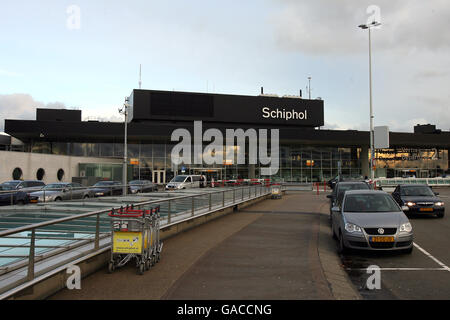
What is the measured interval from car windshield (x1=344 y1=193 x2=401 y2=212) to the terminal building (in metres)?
34.5

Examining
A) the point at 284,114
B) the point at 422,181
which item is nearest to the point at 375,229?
the point at 422,181

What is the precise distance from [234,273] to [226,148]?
156 ft

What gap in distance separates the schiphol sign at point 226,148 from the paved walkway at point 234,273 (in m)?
38.3

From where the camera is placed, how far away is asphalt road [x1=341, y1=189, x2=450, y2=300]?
19.0 ft

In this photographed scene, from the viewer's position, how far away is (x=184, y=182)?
32938mm

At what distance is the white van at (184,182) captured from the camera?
3216 cm

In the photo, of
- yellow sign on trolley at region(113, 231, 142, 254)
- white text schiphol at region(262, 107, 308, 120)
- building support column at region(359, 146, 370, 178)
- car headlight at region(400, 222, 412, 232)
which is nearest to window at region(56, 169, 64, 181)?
white text schiphol at region(262, 107, 308, 120)

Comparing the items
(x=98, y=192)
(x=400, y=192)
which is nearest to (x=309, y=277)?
(x=400, y=192)

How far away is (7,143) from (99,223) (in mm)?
52988

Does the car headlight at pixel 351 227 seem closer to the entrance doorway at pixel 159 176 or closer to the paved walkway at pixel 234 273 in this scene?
the paved walkway at pixel 234 273

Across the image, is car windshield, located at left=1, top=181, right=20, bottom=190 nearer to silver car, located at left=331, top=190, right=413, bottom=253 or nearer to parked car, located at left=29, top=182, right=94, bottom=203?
parked car, located at left=29, top=182, right=94, bottom=203

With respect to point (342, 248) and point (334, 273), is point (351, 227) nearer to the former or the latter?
point (342, 248)

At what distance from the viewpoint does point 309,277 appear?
6.52 m
